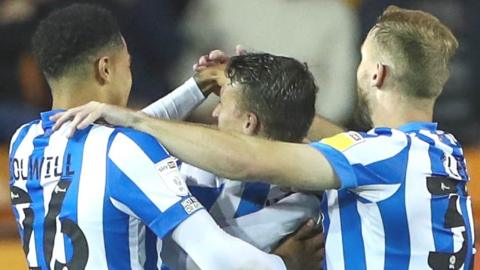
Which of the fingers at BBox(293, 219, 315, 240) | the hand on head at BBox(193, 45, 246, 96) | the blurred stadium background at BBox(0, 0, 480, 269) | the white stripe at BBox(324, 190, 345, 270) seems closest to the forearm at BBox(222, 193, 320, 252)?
the fingers at BBox(293, 219, 315, 240)

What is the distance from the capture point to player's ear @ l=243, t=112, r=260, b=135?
2.47 m

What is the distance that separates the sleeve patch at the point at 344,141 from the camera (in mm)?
2318

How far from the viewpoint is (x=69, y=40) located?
8.07ft

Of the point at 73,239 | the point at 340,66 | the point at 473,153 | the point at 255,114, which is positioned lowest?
the point at 473,153

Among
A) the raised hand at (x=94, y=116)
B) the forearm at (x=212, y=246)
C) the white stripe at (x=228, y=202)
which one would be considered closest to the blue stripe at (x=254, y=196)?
the white stripe at (x=228, y=202)

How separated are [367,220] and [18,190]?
76cm

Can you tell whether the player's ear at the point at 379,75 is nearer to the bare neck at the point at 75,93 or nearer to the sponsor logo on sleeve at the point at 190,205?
the sponsor logo on sleeve at the point at 190,205

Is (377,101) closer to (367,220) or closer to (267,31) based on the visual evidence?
(367,220)

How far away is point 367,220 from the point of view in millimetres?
2355

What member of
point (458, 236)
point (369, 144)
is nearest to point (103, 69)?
point (369, 144)

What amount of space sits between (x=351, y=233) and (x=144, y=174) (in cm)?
45

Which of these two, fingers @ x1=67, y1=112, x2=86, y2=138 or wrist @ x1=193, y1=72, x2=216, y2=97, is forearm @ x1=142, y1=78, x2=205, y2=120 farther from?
fingers @ x1=67, y1=112, x2=86, y2=138

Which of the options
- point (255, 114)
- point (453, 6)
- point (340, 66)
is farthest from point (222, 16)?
point (255, 114)

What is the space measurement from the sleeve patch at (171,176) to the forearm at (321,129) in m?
0.56
